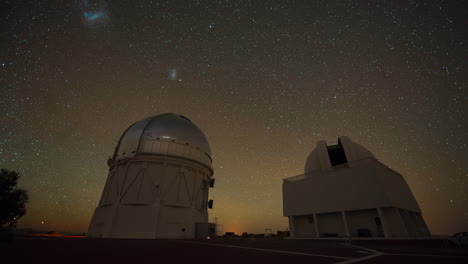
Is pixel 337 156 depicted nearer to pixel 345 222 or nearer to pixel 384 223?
pixel 345 222

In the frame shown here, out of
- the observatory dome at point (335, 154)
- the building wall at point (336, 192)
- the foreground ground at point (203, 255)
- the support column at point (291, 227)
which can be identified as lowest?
the foreground ground at point (203, 255)

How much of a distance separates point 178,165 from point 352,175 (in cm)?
1853

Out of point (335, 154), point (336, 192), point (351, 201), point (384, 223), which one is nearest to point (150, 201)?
point (336, 192)

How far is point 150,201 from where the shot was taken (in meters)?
20.5

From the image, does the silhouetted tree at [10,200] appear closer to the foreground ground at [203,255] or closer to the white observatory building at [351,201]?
the foreground ground at [203,255]

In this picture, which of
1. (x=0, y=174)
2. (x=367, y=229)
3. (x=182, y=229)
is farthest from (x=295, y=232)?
(x=0, y=174)

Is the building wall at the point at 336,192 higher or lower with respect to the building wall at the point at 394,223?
higher

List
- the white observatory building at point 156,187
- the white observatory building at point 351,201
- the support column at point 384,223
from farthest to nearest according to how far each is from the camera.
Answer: the white observatory building at point 156,187 → the white observatory building at point 351,201 → the support column at point 384,223

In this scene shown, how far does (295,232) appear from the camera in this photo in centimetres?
2264

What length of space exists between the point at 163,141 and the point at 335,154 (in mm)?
22650

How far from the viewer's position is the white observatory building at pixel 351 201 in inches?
687

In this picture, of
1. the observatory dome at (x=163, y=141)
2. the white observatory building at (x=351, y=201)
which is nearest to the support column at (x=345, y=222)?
the white observatory building at (x=351, y=201)

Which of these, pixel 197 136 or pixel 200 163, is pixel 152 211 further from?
pixel 197 136

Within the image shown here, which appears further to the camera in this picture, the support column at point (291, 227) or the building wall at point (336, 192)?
the support column at point (291, 227)
